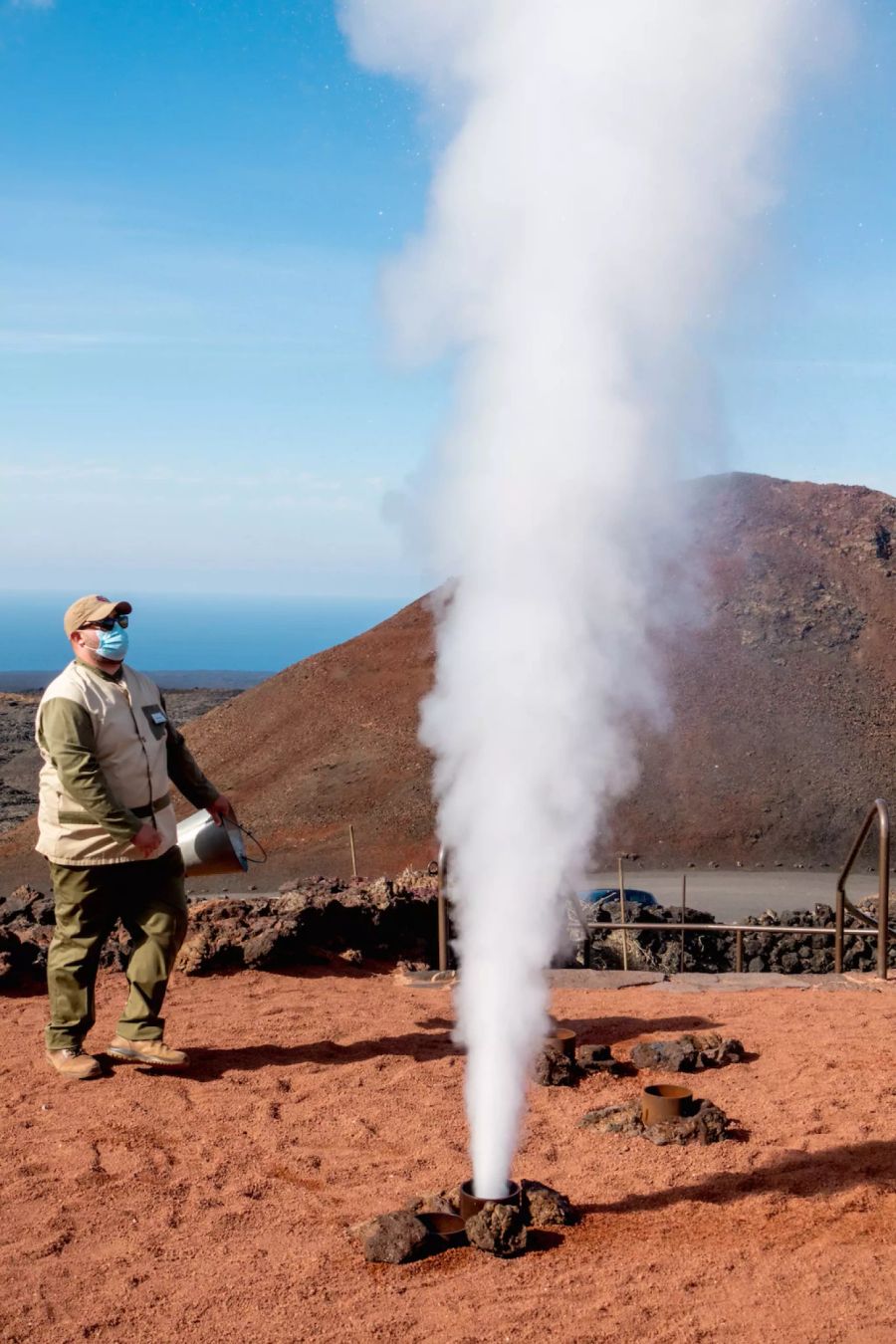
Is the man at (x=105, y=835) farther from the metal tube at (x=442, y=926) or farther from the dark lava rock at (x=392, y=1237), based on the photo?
the metal tube at (x=442, y=926)

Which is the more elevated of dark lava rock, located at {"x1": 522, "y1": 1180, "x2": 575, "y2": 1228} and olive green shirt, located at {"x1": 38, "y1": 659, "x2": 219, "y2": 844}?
olive green shirt, located at {"x1": 38, "y1": 659, "x2": 219, "y2": 844}

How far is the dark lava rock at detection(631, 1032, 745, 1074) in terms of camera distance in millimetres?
6242

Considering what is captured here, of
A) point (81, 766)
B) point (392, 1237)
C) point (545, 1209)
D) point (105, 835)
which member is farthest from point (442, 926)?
point (392, 1237)

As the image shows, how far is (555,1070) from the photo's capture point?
6086mm

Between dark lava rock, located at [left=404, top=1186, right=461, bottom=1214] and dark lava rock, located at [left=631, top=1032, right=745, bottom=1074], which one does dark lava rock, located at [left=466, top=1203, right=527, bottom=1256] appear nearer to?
dark lava rock, located at [left=404, top=1186, right=461, bottom=1214]

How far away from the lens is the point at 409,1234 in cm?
414

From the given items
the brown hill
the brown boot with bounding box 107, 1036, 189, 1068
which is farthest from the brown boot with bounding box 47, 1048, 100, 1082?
the brown hill

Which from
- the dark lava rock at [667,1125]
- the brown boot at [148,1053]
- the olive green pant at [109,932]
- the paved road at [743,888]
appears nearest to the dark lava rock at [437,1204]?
the dark lava rock at [667,1125]

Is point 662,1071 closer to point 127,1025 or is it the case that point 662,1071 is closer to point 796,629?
point 127,1025

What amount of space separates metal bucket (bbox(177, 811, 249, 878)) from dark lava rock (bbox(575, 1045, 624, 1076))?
85.9 inches

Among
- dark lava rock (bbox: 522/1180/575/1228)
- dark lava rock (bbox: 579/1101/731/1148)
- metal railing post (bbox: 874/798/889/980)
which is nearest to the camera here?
dark lava rock (bbox: 522/1180/575/1228)

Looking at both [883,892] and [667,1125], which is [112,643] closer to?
[667,1125]

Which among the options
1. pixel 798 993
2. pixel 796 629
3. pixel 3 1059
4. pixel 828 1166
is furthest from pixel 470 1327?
pixel 796 629

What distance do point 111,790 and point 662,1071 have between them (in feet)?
10.2
